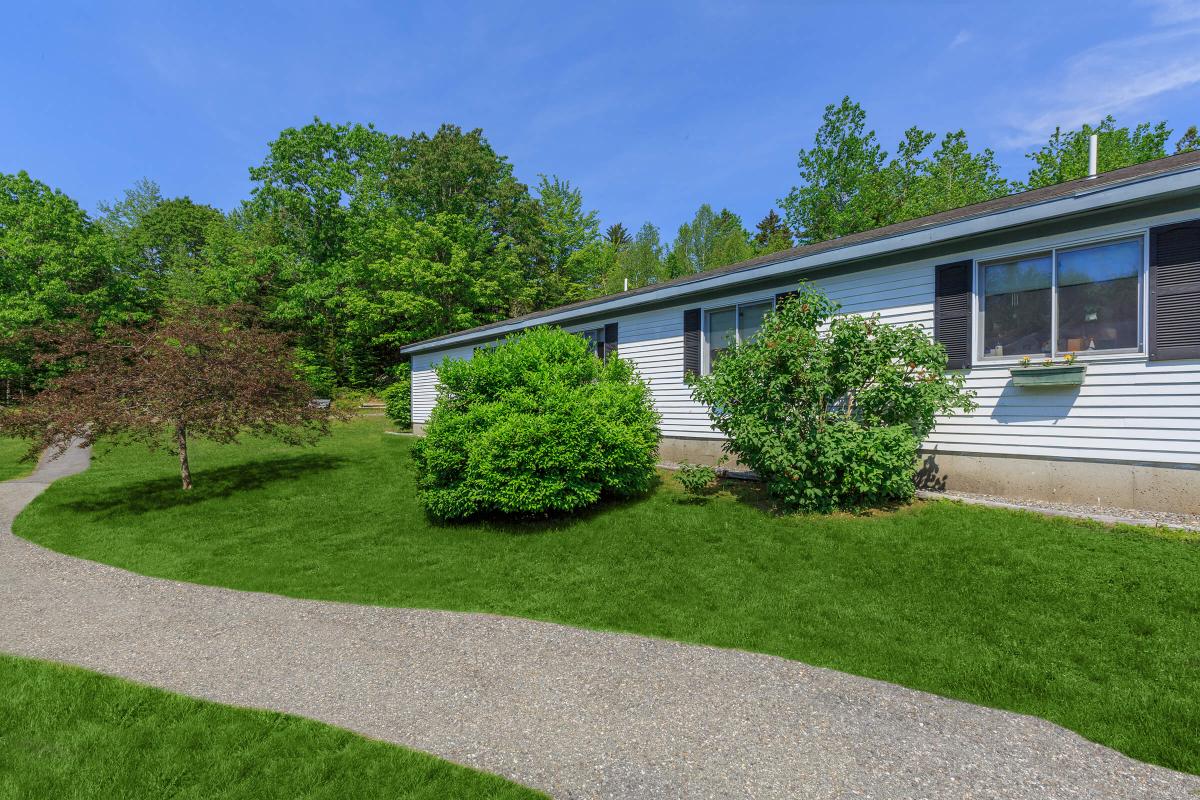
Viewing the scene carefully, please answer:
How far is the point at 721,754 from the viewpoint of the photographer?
8.59 ft

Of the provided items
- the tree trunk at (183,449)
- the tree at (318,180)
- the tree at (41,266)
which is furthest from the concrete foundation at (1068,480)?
the tree at (41,266)

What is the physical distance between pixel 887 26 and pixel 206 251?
127 feet

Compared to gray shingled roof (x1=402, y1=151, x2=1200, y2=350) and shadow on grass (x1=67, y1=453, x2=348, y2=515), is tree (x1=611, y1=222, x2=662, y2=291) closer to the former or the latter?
shadow on grass (x1=67, y1=453, x2=348, y2=515)

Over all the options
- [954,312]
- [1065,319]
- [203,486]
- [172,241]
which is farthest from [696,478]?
[172,241]

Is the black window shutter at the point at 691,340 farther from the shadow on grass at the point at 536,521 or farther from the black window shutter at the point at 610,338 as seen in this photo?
the shadow on grass at the point at 536,521

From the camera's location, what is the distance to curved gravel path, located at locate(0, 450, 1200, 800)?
96.0 inches

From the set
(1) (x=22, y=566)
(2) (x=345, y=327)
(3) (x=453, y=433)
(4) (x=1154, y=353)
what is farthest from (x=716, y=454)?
(2) (x=345, y=327)

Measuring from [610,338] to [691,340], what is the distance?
2.41 metres

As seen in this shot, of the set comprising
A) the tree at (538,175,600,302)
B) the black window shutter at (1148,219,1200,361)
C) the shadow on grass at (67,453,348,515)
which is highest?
the tree at (538,175,600,302)

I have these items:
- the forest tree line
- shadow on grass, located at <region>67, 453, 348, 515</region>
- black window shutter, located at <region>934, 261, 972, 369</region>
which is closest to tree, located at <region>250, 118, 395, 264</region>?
the forest tree line

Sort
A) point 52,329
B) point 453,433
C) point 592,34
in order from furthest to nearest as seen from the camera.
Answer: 1. point 592,34
2. point 52,329
3. point 453,433

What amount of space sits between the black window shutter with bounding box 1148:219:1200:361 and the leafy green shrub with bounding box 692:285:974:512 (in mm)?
1734

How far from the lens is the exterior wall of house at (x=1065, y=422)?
5.41m

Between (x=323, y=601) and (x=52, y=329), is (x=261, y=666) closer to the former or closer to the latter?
(x=323, y=601)
